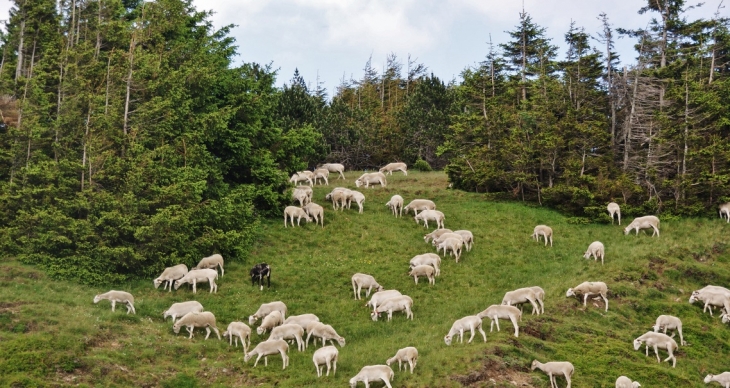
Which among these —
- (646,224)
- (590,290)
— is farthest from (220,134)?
(646,224)

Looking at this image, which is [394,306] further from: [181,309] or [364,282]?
[181,309]

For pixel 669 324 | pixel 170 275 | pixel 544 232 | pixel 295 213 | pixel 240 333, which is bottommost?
pixel 240 333

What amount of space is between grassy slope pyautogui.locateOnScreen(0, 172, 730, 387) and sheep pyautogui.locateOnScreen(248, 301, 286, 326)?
4.09 ft

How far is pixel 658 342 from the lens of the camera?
23.5 metres

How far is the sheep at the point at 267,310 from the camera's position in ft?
82.2

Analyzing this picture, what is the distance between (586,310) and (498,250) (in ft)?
32.9

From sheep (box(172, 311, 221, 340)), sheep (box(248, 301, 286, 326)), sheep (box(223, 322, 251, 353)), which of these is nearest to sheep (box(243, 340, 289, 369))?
sheep (box(223, 322, 251, 353))

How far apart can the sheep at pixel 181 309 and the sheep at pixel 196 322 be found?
868 millimetres

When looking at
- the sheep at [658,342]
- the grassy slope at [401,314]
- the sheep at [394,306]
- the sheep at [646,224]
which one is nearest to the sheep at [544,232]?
the grassy slope at [401,314]

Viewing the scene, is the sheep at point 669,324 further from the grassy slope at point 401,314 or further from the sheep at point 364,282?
the sheep at point 364,282

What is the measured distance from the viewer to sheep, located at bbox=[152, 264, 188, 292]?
94.8 ft

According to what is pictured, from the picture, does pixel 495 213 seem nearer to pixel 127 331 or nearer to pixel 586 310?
pixel 586 310

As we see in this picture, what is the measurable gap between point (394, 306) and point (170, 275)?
11.0 m

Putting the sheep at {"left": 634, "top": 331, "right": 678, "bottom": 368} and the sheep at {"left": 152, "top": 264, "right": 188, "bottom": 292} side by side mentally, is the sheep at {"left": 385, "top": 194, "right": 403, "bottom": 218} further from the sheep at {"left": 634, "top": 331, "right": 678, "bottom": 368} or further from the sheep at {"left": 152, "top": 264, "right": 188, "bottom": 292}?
the sheep at {"left": 634, "top": 331, "right": 678, "bottom": 368}
